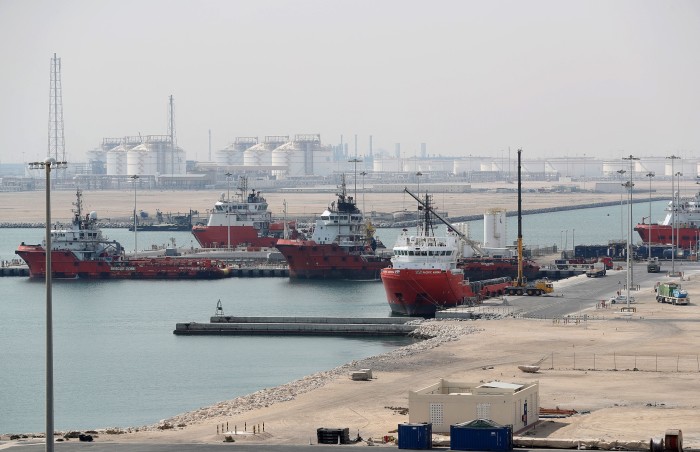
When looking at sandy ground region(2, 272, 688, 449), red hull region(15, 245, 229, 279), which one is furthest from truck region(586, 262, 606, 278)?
sandy ground region(2, 272, 688, 449)

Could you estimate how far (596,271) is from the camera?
10225 centimetres

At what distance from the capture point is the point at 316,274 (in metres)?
114

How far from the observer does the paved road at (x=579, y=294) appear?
257 ft

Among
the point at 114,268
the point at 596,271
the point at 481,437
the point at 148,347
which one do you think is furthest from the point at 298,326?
the point at 114,268

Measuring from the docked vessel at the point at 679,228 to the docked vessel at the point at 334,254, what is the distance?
2824cm

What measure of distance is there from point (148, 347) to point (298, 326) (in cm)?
751

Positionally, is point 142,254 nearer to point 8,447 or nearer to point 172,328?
point 172,328

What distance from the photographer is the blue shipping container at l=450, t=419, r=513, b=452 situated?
1543 inches

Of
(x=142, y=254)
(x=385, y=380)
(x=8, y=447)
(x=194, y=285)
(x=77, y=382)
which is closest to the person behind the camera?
(x=8, y=447)

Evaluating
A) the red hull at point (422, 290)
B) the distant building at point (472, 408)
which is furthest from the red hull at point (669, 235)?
the distant building at point (472, 408)

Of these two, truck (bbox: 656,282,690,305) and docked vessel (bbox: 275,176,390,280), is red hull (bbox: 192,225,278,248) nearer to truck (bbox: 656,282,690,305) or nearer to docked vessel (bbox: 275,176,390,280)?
docked vessel (bbox: 275,176,390,280)

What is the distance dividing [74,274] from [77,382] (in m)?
56.1

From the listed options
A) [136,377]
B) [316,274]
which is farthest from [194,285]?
[136,377]

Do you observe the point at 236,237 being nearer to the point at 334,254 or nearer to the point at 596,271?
the point at 334,254
